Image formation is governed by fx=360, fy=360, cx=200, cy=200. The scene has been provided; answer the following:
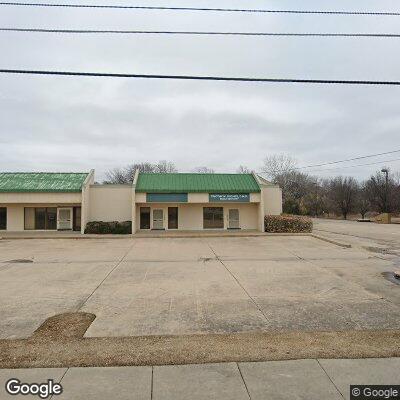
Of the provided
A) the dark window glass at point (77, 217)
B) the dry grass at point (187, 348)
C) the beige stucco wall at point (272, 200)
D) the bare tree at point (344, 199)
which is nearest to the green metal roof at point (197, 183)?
the beige stucco wall at point (272, 200)

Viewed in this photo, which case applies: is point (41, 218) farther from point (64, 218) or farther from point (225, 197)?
point (225, 197)

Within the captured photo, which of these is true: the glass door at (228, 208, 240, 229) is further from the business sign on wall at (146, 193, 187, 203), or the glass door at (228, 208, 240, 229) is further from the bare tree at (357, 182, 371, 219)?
the bare tree at (357, 182, 371, 219)

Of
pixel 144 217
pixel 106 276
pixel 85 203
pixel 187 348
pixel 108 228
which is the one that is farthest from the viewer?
pixel 144 217

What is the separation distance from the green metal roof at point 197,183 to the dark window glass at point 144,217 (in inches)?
88.5

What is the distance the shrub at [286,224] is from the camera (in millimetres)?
27578

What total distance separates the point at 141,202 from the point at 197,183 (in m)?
4.94

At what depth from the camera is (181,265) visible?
14.3 metres

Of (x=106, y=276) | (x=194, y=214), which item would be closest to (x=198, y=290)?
(x=106, y=276)

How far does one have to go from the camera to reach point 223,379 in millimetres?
4605

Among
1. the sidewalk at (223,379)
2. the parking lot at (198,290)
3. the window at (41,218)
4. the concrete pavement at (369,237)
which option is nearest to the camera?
the sidewalk at (223,379)

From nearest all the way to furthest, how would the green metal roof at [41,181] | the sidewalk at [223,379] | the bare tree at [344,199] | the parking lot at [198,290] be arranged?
1. the sidewalk at [223,379]
2. the parking lot at [198,290]
3. the green metal roof at [41,181]
4. the bare tree at [344,199]

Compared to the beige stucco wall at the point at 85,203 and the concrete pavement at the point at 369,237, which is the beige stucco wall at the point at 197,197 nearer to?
the beige stucco wall at the point at 85,203

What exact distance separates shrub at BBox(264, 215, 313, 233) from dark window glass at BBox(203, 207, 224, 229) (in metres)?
3.95

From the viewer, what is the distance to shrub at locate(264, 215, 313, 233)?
1086 inches
